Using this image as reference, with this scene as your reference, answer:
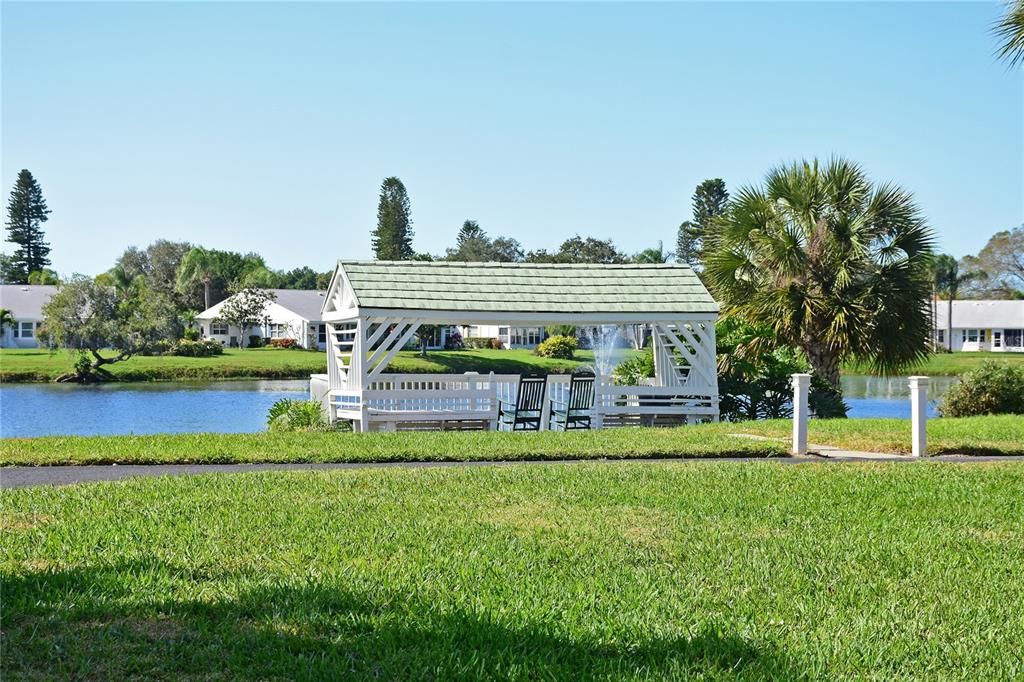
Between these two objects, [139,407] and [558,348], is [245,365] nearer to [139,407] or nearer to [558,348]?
[558,348]

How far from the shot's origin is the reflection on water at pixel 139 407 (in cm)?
2738

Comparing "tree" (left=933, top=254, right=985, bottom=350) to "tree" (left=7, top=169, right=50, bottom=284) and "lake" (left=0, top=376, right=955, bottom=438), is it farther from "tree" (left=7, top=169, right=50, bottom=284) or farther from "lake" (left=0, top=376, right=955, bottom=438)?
"tree" (left=7, top=169, right=50, bottom=284)

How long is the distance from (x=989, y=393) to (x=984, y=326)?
221 feet

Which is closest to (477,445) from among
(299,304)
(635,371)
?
(635,371)

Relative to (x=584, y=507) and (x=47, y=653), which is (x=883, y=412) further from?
(x=47, y=653)

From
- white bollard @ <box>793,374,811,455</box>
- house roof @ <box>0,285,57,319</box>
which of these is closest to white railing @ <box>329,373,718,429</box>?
white bollard @ <box>793,374,811,455</box>

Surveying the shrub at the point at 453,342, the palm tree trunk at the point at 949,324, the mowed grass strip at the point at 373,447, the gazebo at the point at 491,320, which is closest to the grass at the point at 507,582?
the mowed grass strip at the point at 373,447

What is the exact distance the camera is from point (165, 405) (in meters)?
36.0

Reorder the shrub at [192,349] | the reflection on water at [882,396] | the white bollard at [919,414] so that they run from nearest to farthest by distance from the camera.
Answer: the white bollard at [919,414], the reflection on water at [882,396], the shrub at [192,349]

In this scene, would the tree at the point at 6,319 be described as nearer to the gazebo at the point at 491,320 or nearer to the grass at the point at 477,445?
the gazebo at the point at 491,320

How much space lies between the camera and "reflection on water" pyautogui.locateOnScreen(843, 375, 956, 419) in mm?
29344

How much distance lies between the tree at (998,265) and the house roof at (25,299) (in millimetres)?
76351

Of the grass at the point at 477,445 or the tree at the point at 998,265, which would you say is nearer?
the grass at the point at 477,445

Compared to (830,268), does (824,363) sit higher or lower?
lower
